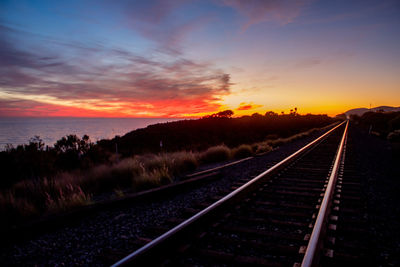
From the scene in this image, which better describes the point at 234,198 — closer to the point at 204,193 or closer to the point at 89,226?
the point at 204,193

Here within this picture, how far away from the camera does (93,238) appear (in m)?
3.43

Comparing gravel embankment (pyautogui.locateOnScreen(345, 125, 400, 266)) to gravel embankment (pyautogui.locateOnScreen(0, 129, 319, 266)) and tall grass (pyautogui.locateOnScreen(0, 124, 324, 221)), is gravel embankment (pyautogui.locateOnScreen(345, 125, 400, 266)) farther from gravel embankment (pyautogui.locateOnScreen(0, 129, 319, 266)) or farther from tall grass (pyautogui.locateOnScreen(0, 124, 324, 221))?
tall grass (pyautogui.locateOnScreen(0, 124, 324, 221))

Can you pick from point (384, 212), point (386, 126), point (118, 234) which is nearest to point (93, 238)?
point (118, 234)

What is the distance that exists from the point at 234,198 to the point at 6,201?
4830 mm

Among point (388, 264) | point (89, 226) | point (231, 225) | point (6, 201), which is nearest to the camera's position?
point (388, 264)

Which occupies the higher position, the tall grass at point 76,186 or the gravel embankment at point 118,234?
the tall grass at point 76,186

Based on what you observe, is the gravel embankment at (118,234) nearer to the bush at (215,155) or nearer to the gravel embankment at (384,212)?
the gravel embankment at (384,212)

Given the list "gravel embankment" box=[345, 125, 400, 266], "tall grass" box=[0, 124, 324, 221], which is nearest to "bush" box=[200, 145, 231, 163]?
"tall grass" box=[0, 124, 324, 221]

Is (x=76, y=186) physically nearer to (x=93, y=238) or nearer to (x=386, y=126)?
(x=93, y=238)

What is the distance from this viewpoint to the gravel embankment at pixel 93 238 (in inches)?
116

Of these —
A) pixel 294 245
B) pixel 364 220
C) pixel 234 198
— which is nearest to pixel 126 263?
pixel 294 245

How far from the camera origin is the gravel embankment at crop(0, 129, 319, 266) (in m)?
2.94

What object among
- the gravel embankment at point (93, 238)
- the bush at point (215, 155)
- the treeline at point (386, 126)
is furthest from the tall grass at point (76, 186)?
the treeline at point (386, 126)

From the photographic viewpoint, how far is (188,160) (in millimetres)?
9445
